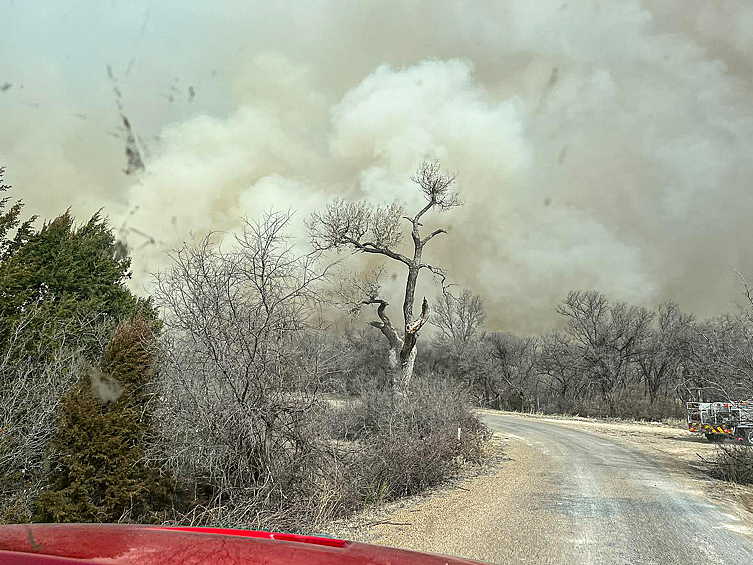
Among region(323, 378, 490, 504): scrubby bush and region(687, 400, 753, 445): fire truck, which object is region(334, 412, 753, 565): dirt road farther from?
region(687, 400, 753, 445): fire truck

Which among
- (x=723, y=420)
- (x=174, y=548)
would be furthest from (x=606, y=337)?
(x=174, y=548)

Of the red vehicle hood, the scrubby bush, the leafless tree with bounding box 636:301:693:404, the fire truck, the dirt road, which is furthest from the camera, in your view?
the leafless tree with bounding box 636:301:693:404

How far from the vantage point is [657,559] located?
733 centimetres

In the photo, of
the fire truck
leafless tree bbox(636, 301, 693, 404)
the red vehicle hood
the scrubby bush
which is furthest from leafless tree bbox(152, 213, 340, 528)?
leafless tree bbox(636, 301, 693, 404)

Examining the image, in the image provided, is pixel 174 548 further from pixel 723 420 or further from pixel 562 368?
pixel 562 368

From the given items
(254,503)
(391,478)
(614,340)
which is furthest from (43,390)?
(614,340)

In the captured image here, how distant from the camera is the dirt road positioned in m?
7.61

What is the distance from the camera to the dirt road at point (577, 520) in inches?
299

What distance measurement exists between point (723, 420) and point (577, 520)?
44.6ft

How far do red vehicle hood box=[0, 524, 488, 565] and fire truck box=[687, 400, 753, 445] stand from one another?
13953mm

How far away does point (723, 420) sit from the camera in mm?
19938

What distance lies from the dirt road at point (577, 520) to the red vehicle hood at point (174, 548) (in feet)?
19.1

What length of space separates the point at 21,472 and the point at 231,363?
13.8 feet

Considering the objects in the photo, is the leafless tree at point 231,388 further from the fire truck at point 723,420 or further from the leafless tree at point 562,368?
the leafless tree at point 562,368
